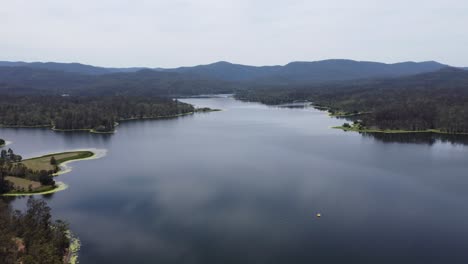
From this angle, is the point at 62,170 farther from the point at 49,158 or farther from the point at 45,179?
the point at 49,158

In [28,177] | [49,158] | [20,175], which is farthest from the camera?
[49,158]

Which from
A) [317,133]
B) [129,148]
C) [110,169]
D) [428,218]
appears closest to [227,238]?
[428,218]

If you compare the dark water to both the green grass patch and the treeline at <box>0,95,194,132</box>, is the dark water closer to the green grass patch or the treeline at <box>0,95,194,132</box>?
the green grass patch

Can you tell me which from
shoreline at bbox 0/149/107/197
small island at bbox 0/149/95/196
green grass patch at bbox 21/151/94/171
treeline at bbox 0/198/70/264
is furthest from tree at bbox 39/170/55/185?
treeline at bbox 0/198/70/264

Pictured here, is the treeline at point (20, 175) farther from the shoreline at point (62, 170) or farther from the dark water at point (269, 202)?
the dark water at point (269, 202)

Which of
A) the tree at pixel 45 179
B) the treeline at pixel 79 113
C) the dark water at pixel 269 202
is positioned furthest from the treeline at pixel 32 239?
the treeline at pixel 79 113

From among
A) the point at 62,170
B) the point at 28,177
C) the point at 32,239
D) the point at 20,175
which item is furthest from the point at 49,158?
the point at 32,239

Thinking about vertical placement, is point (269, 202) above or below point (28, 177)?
below
